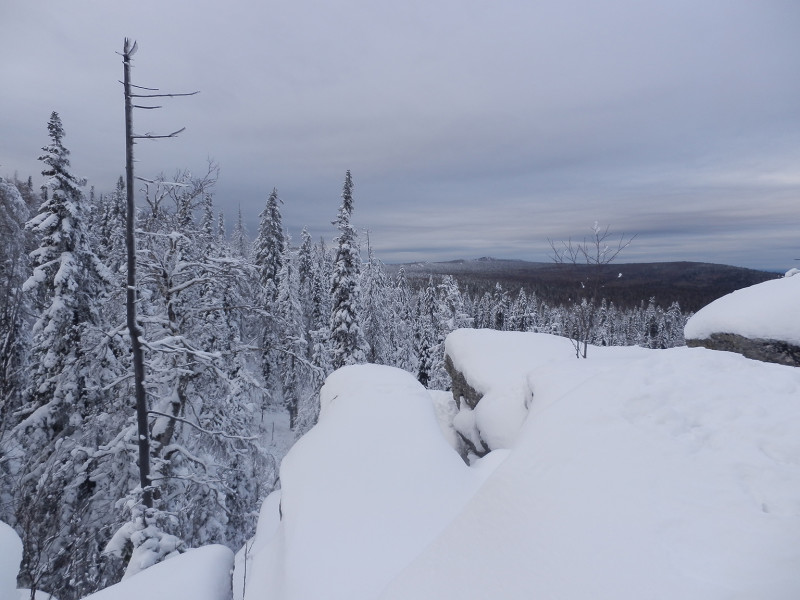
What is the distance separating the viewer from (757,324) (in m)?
8.02

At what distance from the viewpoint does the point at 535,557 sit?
2.86 meters

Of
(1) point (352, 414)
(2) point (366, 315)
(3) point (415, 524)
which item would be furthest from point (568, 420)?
(2) point (366, 315)

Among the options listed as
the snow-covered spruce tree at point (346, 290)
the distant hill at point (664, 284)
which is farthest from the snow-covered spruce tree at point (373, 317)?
the distant hill at point (664, 284)

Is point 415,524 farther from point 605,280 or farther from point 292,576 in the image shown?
point 605,280

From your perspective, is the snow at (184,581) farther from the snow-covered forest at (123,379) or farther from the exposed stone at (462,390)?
the exposed stone at (462,390)

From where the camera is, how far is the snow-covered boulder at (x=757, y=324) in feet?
24.9

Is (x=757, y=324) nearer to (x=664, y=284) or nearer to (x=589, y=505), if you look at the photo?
(x=589, y=505)

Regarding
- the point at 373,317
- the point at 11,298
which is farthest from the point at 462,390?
the point at 373,317

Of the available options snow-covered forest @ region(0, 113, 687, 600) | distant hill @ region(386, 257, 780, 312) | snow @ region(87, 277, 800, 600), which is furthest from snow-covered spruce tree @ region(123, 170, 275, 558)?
distant hill @ region(386, 257, 780, 312)

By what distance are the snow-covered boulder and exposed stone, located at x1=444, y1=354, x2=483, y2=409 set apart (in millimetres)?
5688

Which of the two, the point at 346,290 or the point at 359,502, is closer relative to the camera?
the point at 359,502

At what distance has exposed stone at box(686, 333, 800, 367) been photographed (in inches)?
295

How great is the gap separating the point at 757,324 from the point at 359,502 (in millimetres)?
9080

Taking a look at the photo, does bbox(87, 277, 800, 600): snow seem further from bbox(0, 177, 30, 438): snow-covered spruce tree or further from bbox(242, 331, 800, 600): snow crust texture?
bbox(0, 177, 30, 438): snow-covered spruce tree
